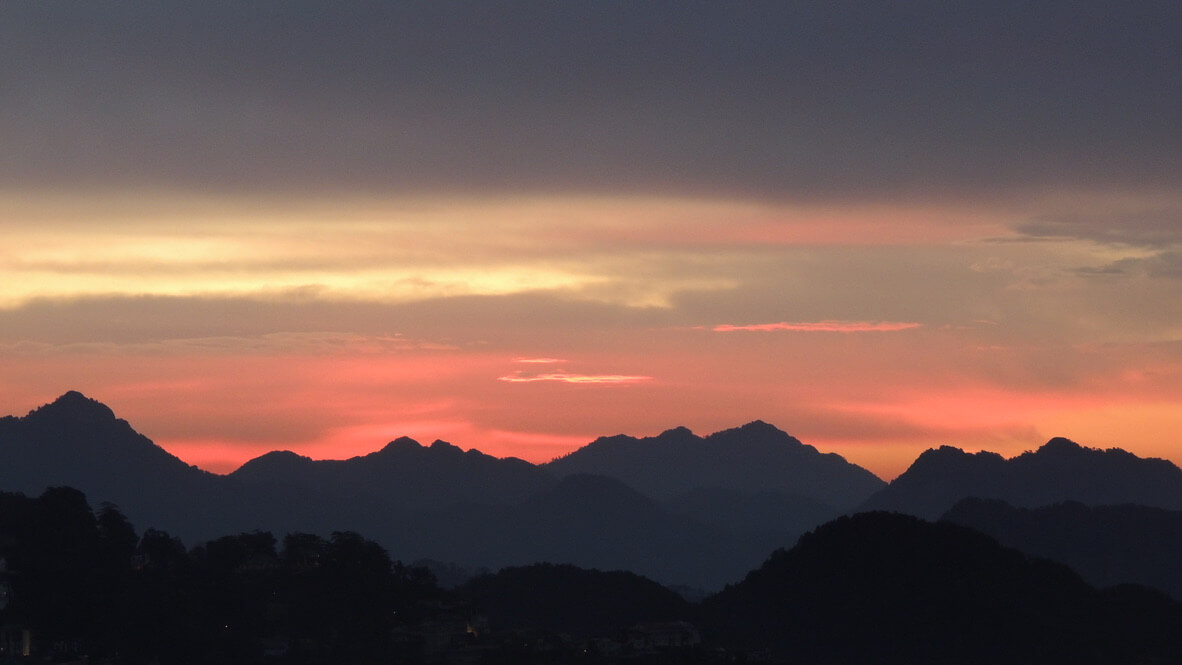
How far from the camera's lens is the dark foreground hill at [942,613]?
172 m

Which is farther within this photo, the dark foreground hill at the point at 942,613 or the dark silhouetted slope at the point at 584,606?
the dark silhouetted slope at the point at 584,606

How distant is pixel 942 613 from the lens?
180 m

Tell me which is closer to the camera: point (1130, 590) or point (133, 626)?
point (133, 626)

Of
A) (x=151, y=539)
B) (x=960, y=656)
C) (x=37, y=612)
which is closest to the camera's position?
(x=37, y=612)

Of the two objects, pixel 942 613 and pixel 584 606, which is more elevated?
pixel 584 606

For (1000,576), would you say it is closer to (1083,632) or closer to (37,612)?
(1083,632)

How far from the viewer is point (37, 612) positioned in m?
114

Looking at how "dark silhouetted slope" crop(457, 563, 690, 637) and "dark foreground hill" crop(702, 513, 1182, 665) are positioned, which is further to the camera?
"dark silhouetted slope" crop(457, 563, 690, 637)

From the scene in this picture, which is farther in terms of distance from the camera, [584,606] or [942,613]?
[584,606]

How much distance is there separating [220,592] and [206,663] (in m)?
11.4

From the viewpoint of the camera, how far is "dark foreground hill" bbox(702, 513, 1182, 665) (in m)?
172

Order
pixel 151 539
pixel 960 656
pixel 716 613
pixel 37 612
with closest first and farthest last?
pixel 37 612
pixel 151 539
pixel 960 656
pixel 716 613

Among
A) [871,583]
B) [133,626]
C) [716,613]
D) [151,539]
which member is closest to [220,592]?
[151,539]

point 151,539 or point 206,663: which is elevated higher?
point 151,539
